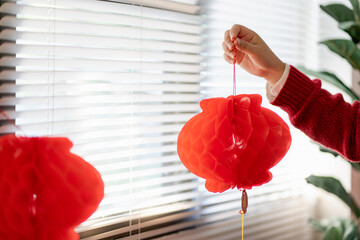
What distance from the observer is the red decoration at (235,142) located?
2.59ft

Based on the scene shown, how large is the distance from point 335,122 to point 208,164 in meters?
0.47

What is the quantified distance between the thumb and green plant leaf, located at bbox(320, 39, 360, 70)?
340 mm

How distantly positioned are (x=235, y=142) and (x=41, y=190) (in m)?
0.40

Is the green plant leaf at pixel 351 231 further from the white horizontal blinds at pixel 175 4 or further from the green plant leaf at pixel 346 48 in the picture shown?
the white horizontal blinds at pixel 175 4

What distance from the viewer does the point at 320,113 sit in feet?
3.45

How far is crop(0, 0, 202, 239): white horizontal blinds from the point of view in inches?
38.8

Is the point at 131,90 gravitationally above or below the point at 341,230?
above

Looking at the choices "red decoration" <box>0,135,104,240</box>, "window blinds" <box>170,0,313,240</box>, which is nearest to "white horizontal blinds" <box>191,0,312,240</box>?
"window blinds" <box>170,0,313,240</box>

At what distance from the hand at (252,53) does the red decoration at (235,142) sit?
16 centimetres

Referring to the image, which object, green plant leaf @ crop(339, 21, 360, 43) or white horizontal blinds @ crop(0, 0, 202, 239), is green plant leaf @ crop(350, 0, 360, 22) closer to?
green plant leaf @ crop(339, 21, 360, 43)

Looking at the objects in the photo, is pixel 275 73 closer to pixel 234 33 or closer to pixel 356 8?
pixel 234 33

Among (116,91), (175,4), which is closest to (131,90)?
(116,91)

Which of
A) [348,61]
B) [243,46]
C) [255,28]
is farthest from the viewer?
[255,28]

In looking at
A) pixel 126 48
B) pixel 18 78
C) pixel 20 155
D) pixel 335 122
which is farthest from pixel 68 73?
pixel 335 122
